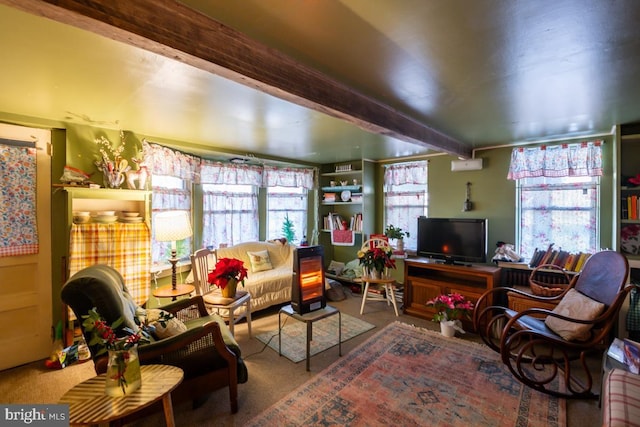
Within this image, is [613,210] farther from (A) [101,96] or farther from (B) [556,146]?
(A) [101,96]

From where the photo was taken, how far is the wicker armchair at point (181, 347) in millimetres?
1585

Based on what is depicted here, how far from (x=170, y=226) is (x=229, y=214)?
1530mm

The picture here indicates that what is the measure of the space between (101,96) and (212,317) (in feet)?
6.46

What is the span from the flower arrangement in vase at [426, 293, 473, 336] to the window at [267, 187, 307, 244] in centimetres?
281

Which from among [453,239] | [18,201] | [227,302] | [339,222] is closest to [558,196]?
[453,239]

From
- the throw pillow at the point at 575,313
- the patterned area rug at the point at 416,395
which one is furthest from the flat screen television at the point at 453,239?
the patterned area rug at the point at 416,395

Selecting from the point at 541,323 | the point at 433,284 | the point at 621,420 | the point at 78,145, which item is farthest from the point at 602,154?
the point at 78,145

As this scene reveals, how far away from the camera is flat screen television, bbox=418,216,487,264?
3.47m

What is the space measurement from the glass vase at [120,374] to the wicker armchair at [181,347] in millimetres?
291

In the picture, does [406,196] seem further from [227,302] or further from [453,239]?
[227,302]

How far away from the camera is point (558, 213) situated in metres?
3.48

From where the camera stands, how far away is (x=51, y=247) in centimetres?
278

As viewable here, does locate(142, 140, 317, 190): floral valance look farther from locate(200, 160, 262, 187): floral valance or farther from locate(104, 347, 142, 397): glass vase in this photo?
locate(104, 347, 142, 397): glass vase

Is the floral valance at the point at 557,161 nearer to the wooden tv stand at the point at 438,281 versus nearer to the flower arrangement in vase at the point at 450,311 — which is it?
the wooden tv stand at the point at 438,281
